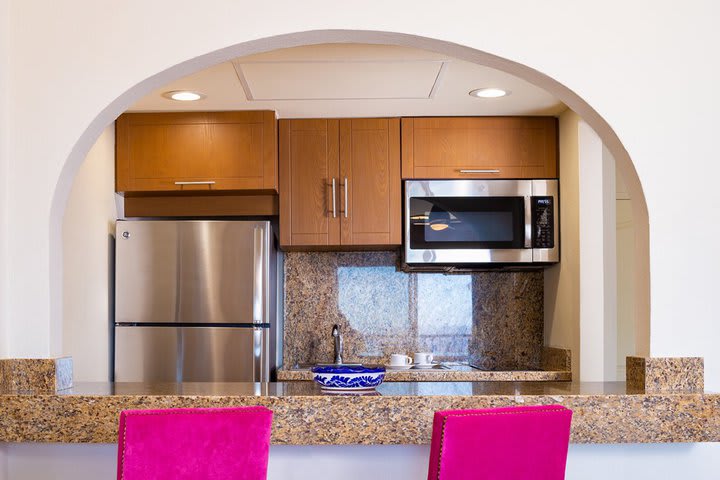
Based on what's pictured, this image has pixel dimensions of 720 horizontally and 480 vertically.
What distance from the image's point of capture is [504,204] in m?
4.14

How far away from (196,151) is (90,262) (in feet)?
2.49

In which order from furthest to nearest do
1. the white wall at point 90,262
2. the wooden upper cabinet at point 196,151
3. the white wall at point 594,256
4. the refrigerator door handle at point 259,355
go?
the wooden upper cabinet at point 196,151, the refrigerator door handle at point 259,355, the white wall at point 594,256, the white wall at point 90,262

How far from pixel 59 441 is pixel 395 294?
2641 mm

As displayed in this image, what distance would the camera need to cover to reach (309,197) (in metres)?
4.15

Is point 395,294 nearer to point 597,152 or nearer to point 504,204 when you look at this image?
point 504,204

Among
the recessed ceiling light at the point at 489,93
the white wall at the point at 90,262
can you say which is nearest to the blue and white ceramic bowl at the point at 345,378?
the white wall at the point at 90,262

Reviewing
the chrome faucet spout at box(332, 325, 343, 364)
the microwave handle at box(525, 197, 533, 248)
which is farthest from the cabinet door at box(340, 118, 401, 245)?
the microwave handle at box(525, 197, 533, 248)

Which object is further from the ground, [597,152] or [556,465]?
[597,152]

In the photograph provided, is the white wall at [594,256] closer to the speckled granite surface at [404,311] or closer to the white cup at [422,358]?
the speckled granite surface at [404,311]

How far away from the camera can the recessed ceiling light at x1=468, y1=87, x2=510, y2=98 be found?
3668mm

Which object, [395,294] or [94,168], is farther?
[395,294]

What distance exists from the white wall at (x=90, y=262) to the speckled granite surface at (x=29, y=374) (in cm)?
121

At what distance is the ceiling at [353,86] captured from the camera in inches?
126

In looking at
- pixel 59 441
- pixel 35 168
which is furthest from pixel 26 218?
pixel 59 441
